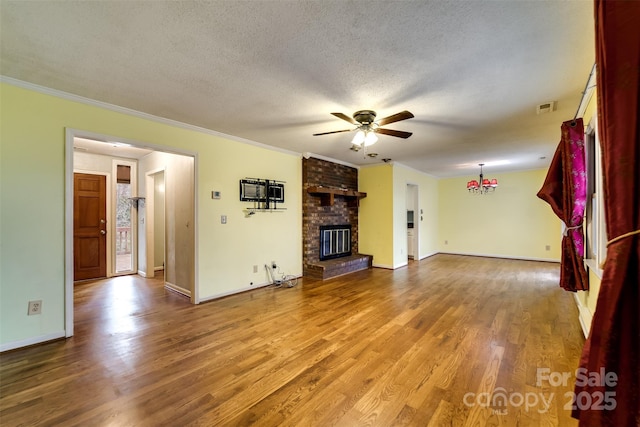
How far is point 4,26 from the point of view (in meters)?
1.70

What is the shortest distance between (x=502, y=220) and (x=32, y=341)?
9.23 meters

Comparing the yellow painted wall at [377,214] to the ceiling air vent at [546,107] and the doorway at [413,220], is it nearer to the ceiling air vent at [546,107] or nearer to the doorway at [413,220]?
the doorway at [413,220]

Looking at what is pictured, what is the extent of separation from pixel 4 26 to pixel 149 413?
264 cm

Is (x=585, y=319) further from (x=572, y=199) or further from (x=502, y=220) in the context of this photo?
(x=502, y=220)

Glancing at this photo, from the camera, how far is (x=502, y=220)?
732 cm

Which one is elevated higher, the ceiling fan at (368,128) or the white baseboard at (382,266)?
the ceiling fan at (368,128)

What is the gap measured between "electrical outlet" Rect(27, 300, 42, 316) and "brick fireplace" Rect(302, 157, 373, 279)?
11.8ft

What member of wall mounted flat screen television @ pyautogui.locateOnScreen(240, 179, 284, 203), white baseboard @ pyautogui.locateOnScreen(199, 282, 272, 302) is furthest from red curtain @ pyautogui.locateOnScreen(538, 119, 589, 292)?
white baseboard @ pyautogui.locateOnScreen(199, 282, 272, 302)

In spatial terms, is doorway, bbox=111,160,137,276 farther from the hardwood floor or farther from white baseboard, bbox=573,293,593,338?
white baseboard, bbox=573,293,593,338

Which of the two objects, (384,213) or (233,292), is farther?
(384,213)

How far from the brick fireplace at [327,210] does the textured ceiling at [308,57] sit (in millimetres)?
2026

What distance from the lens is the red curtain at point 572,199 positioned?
2682mm

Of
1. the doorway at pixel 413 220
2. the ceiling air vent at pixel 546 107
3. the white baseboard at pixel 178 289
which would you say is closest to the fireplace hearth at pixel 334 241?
the doorway at pixel 413 220

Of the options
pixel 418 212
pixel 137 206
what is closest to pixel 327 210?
pixel 418 212
